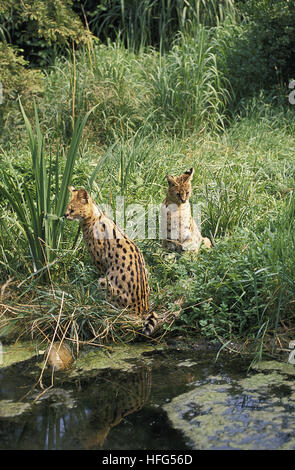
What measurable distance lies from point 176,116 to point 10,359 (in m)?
5.13

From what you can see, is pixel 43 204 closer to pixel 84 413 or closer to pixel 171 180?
pixel 171 180

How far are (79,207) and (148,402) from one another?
5.94 feet

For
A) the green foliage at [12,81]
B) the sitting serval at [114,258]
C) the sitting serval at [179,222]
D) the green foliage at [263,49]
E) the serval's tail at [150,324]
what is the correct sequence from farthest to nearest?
1. the green foliage at [263,49]
2. the green foliage at [12,81]
3. the sitting serval at [179,222]
4. the sitting serval at [114,258]
5. the serval's tail at [150,324]

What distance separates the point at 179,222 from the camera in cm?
540

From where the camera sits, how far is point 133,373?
3908 millimetres

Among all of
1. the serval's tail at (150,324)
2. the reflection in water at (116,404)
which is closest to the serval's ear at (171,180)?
the serval's tail at (150,324)

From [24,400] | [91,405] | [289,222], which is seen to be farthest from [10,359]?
[289,222]

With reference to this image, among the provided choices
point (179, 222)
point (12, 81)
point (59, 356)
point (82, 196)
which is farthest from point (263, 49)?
point (59, 356)

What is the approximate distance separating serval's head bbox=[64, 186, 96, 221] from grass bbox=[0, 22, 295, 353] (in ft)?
0.36

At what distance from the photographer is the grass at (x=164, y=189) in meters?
4.36

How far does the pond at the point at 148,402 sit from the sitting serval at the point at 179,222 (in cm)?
126

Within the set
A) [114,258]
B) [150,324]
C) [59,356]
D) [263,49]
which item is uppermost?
[263,49]

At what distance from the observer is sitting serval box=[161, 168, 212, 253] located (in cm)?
534

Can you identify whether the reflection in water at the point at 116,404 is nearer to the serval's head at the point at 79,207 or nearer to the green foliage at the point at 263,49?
the serval's head at the point at 79,207
